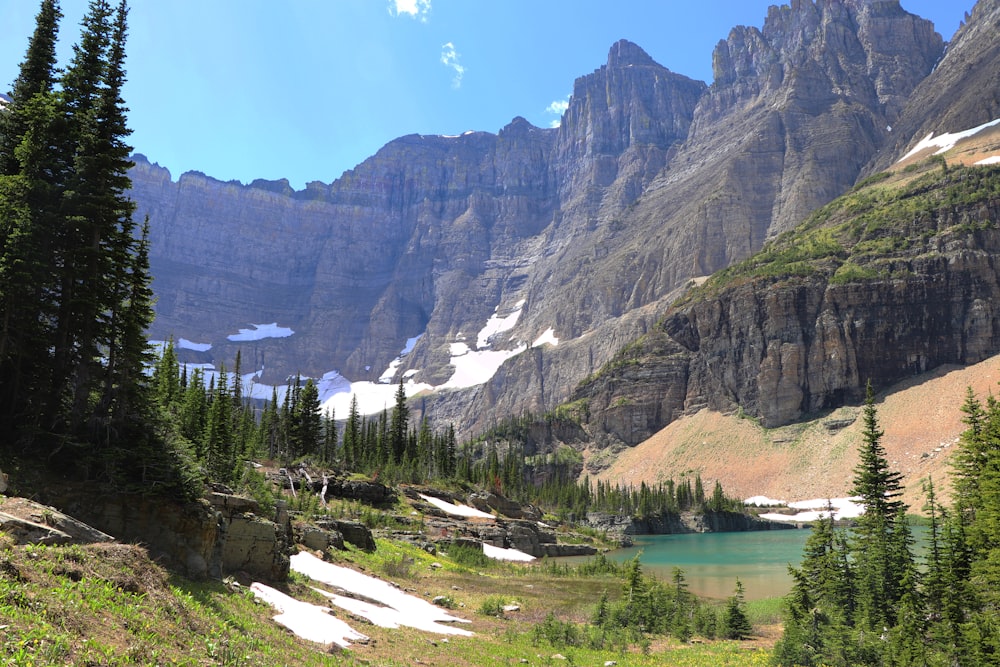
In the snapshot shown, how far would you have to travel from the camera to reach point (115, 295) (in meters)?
21.4

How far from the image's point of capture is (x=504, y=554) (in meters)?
59.0

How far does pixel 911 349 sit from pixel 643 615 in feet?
629

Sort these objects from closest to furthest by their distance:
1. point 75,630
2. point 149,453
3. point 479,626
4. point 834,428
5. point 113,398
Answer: point 75,630 < point 149,453 < point 113,398 < point 479,626 < point 834,428

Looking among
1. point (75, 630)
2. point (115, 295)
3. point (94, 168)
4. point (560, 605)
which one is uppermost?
point (94, 168)

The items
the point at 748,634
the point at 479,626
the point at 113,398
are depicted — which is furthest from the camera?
the point at 748,634

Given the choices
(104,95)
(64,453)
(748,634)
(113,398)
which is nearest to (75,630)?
(64,453)

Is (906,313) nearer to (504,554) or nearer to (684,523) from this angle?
(684,523)

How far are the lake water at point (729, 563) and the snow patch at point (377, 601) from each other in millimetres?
12686

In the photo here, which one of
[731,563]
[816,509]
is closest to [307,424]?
[731,563]

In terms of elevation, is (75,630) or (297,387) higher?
(297,387)

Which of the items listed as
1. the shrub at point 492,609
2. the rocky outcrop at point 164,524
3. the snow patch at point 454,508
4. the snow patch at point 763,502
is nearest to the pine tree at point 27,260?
the rocky outcrop at point 164,524

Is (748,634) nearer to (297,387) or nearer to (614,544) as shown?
(614,544)

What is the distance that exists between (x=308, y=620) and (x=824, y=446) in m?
175

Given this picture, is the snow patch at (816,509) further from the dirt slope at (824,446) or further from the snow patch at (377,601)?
the snow patch at (377,601)
